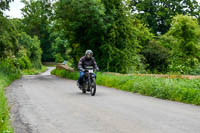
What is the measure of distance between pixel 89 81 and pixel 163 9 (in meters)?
48.7

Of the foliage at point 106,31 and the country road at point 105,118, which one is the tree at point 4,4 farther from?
the country road at point 105,118

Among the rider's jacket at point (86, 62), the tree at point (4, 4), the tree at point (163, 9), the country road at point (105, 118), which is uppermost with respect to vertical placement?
the tree at point (163, 9)

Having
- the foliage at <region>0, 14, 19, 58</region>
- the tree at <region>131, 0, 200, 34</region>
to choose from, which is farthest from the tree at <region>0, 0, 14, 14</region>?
the tree at <region>131, 0, 200, 34</region>

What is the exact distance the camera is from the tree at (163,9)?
5900 centimetres

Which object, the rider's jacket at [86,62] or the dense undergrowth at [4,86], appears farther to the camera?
the rider's jacket at [86,62]

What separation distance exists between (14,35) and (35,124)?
19.0 meters

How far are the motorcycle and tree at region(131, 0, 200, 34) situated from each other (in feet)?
151

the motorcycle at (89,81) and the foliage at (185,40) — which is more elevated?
the foliage at (185,40)

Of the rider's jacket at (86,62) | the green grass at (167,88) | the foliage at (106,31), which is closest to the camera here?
the green grass at (167,88)

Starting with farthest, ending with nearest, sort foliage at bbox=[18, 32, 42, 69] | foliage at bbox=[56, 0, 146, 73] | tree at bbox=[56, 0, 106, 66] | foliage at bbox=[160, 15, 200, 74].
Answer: foliage at bbox=[18, 32, 42, 69] → foliage at bbox=[160, 15, 200, 74] → foliage at bbox=[56, 0, 146, 73] → tree at bbox=[56, 0, 106, 66]

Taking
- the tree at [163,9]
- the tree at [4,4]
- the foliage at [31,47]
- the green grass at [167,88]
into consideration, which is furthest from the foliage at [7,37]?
the tree at [163,9]

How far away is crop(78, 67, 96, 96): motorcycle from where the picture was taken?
13453 mm

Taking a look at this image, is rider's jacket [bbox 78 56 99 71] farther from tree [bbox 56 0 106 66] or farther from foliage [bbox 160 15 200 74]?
foliage [bbox 160 15 200 74]

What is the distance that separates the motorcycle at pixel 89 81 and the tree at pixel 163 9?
4602 cm
